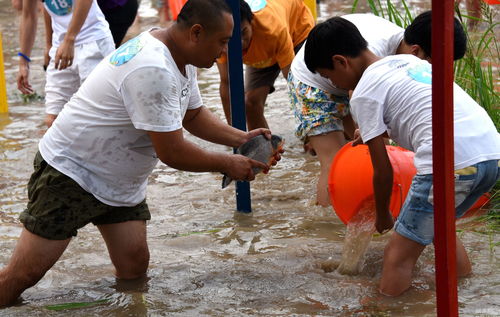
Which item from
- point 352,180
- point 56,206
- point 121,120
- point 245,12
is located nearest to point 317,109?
point 352,180

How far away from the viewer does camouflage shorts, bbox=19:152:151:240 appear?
11.0ft

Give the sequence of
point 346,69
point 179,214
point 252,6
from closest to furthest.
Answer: point 346,69
point 179,214
point 252,6

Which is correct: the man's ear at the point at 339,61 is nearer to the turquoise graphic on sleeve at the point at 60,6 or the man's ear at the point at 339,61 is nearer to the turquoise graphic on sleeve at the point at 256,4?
the turquoise graphic on sleeve at the point at 256,4

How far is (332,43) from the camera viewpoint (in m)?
3.54

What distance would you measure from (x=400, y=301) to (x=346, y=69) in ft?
3.28

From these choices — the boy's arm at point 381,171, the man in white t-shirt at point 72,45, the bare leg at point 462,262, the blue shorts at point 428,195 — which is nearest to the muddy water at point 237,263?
→ the bare leg at point 462,262

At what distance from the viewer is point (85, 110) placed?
3.35 meters

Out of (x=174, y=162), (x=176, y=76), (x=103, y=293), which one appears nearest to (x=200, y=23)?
(x=176, y=76)

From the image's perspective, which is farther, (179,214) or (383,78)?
(179,214)

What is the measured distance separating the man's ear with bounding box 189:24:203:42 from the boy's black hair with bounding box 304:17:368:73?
0.61 meters

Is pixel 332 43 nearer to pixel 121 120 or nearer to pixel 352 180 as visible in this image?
pixel 352 180

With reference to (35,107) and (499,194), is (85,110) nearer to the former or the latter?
(499,194)

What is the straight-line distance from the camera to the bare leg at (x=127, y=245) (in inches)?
141

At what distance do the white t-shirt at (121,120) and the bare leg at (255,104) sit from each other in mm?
2334
